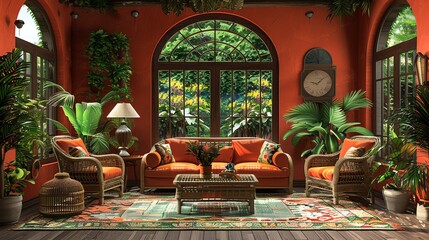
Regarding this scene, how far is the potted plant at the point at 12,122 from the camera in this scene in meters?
5.12

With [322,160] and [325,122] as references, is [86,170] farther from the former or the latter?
[325,122]

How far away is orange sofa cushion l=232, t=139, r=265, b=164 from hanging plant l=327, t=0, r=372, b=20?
2.45 m

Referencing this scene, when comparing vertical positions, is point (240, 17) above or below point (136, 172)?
above

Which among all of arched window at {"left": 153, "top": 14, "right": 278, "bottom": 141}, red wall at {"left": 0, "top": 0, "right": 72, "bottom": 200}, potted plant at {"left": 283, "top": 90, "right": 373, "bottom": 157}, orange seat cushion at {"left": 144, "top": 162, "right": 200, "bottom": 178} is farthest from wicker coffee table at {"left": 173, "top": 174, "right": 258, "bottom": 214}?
arched window at {"left": 153, "top": 14, "right": 278, "bottom": 141}

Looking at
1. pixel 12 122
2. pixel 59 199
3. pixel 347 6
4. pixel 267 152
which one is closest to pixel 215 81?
pixel 267 152

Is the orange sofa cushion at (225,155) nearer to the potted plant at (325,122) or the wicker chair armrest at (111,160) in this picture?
the potted plant at (325,122)

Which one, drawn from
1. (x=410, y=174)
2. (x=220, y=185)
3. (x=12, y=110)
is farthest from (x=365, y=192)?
(x=12, y=110)

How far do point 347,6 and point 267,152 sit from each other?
2667mm

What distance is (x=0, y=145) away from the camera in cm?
514

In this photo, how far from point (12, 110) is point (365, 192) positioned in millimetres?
4597

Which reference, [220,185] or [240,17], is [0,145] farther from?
[240,17]

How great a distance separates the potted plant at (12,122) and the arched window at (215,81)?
123 inches

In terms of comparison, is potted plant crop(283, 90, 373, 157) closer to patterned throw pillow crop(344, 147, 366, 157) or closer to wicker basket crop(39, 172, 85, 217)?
patterned throw pillow crop(344, 147, 366, 157)

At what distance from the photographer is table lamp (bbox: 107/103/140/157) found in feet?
24.1
